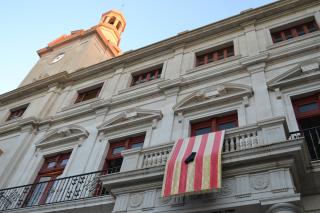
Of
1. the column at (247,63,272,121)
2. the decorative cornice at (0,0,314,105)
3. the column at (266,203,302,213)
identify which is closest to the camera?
the column at (266,203,302,213)

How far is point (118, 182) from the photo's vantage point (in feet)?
27.4

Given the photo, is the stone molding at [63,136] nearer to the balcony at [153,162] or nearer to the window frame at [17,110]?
the balcony at [153,162]

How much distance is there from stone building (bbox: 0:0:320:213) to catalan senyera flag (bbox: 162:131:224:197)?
29 cm

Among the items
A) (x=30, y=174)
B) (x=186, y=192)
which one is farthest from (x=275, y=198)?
(x=30, y=174)

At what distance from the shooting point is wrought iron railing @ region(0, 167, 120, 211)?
10258mm

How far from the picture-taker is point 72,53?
73.8 ft

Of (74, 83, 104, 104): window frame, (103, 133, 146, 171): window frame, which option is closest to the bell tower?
(74, 83, 104, 104): window frame

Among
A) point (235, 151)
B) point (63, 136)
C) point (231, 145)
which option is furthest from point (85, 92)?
point (235, 151)

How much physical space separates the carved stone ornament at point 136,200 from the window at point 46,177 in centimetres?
410

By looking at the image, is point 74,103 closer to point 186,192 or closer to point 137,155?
point 137,155

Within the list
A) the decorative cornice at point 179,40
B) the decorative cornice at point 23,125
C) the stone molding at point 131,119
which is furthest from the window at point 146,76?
the decorative cornice at point 23,125

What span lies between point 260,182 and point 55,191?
22.5 ft

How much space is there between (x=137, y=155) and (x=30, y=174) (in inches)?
227

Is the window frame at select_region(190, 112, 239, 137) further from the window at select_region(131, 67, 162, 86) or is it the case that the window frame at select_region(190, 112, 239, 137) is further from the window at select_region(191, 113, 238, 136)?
the window at select_region(131, 67, 162, 86)
